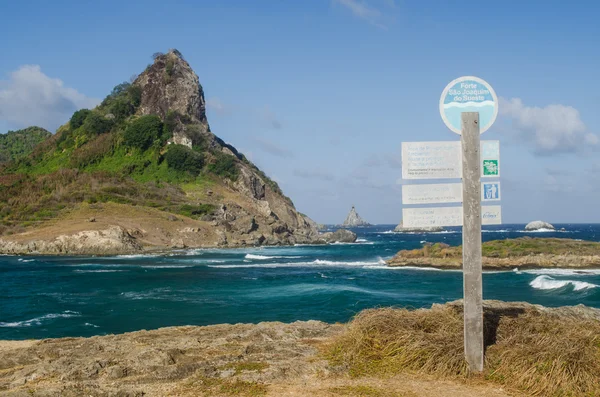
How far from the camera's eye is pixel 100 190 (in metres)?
83.2

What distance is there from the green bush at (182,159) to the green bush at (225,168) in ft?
12.3

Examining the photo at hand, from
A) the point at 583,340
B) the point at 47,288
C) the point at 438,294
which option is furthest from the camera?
the point at 47,288

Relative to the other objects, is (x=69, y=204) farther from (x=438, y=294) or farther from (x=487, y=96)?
(x=487, y=96)

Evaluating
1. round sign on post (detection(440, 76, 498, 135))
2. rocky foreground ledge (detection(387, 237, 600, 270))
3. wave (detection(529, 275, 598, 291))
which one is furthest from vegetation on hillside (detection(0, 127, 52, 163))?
round sign on post (detection(440, 76, 498, 135))

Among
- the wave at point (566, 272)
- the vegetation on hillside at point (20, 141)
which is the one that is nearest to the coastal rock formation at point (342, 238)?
the wave at point (566, 272)

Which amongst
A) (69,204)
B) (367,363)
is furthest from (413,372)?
(69,204)

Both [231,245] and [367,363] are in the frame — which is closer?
[367,363]

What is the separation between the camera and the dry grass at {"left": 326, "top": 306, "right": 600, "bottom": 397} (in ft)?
20.4

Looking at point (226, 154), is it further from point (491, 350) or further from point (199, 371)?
point (491, 350)

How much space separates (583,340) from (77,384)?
617 centimetres

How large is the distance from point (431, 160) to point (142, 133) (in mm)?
98724

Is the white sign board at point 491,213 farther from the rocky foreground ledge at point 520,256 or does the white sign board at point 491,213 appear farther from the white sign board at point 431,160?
the rocky foreground ledge at point 520,256

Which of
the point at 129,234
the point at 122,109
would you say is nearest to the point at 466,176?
the point at 129,234

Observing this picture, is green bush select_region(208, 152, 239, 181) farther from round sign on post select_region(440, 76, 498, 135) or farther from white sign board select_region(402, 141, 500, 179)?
round sign on post select_region(440, 76, 498, 135)
